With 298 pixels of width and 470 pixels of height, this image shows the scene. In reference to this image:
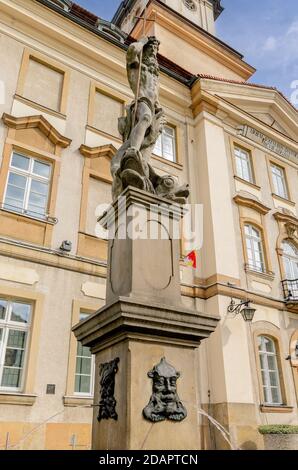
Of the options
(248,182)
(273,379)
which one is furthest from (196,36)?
(273,379)

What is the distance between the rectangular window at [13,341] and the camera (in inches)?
310

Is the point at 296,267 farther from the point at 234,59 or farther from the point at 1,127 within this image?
the point at 234,59

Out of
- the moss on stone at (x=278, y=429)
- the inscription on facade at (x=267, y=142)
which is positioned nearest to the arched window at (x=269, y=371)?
the moss on stone at (x=278, y=429)

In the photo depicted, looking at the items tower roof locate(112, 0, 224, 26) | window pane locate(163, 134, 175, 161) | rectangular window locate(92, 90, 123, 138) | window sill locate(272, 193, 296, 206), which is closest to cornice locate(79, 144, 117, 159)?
rectangular window locate(92, 90, 123, 138)

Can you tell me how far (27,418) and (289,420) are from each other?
24.9 ft

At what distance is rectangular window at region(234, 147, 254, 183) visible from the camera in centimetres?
1510

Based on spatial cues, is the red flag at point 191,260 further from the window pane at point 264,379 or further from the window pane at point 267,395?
the window pane at point 267,395

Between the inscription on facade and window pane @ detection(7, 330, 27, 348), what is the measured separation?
37.4 feet

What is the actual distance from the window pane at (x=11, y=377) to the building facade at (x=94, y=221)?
0.03m

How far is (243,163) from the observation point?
15.5 m

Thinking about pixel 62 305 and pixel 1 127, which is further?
pixel 1 127

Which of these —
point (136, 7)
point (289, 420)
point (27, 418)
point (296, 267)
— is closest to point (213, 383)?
point (289, 420)

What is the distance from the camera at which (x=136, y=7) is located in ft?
75.8

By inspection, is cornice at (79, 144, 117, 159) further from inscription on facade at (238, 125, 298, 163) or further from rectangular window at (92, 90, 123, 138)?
inscription on facade at (238, 125, 298, 163)
